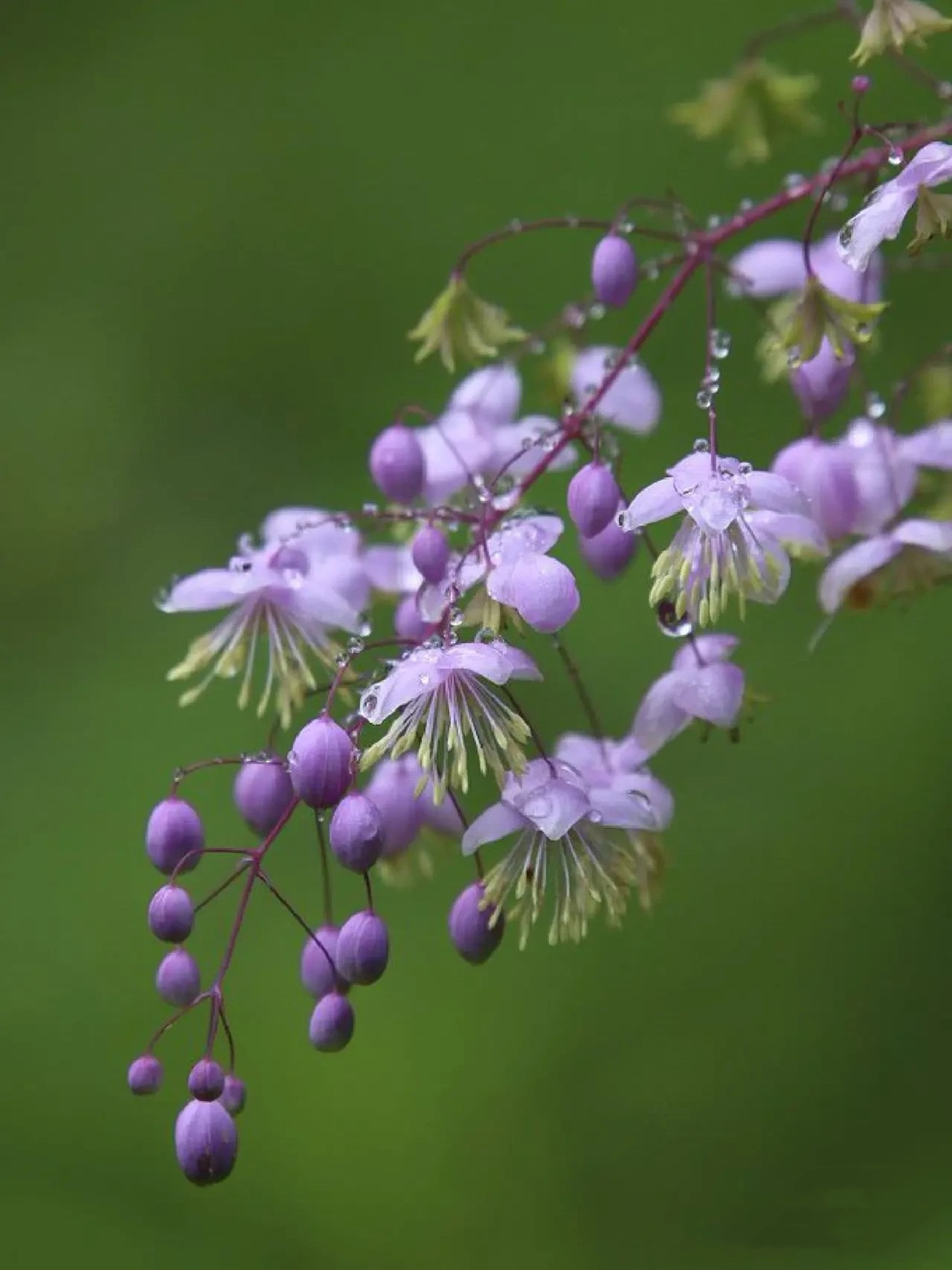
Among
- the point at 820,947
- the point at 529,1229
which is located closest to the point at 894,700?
the point at 820,947

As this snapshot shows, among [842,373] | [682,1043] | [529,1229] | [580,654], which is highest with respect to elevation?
[580,654]

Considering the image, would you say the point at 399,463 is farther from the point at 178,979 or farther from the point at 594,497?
the point at 178,979

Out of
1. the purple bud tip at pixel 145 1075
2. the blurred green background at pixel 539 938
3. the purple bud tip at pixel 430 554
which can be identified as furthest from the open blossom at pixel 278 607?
the blurred green background at pixel 539 938

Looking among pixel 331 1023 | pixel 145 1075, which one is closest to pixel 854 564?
pixel 331 1023

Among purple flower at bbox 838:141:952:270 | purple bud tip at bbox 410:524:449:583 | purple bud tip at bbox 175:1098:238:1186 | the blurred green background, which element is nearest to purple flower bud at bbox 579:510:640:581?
purple bud tip at bbox 410:524:449:583

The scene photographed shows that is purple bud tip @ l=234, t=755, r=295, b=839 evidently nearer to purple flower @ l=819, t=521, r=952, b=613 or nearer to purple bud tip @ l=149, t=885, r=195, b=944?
purple bud tip @ l=149, t=885, r=195, b=944

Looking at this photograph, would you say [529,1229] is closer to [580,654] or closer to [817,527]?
[580,654]

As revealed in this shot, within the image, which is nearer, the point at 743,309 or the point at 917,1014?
the point at 917,1014
